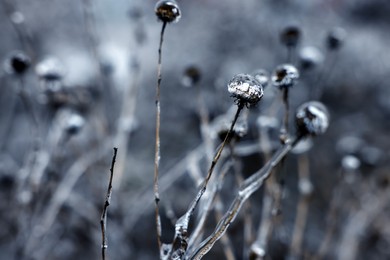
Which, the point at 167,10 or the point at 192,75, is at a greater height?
the point at 192,75

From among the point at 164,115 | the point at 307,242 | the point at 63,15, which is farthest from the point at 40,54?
the point at 307,242

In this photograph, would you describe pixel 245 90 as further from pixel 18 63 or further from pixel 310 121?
pixel 18 63

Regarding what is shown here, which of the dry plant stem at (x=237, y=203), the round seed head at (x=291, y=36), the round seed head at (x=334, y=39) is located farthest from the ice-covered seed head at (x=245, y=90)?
the round seed head at (x=334, y=39)

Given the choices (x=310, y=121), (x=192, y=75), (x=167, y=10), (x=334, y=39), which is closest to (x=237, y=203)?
(x=310, y=121)

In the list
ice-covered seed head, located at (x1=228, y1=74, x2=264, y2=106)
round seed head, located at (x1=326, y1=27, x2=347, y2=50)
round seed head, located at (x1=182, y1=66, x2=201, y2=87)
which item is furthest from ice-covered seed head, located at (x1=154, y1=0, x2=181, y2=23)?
round seed head, located at (x1=326, y1=27, x2=347, y2=50)

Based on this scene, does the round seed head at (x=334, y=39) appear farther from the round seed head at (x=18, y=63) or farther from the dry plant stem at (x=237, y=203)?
the round seed head at (x=18, y=63)
